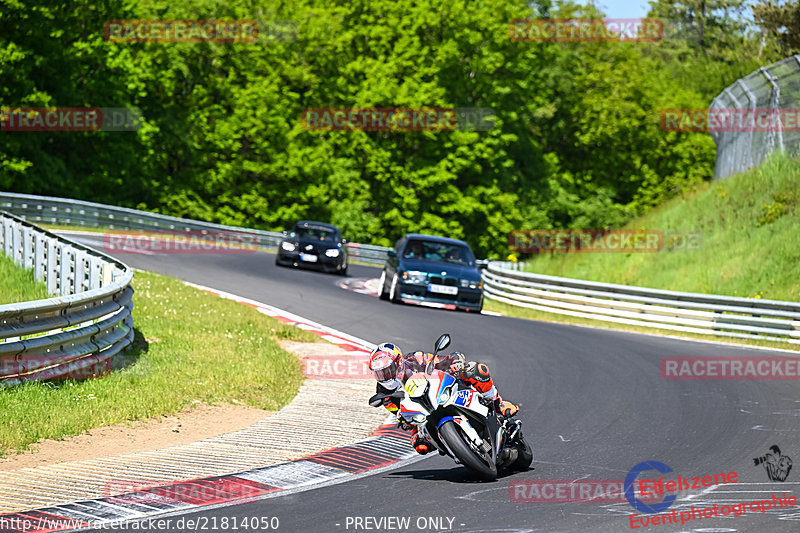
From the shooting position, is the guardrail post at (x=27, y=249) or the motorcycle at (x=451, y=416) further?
the guardrail post at (x=27, y=249)

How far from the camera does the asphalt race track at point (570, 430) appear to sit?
6.73 meters

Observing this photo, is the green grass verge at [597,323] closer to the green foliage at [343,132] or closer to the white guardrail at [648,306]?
the white guardrail at [648,306]

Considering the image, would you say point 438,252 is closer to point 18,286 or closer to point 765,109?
point 18,286

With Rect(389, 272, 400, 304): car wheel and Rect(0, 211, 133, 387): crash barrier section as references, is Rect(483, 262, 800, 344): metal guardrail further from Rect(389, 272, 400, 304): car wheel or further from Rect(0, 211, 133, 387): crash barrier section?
Rect(0, 211, 133, 387): crash barrier section

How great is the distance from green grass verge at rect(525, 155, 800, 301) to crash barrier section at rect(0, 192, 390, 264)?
1124cm

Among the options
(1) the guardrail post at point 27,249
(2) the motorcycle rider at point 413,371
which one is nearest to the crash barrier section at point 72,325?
(1) the guardrail post at point 27,249

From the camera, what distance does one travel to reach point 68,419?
939cm

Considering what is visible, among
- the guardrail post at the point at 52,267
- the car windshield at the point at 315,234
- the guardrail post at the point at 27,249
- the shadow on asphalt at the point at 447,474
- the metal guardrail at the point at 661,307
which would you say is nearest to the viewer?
the shadow on asphalt at the point at 447,474

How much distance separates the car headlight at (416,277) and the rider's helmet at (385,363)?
14.8m

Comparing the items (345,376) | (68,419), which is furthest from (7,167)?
(68,419)

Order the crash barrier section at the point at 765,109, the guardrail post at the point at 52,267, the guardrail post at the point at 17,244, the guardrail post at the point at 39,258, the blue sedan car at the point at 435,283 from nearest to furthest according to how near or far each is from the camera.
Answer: the guardrail post at the point at 52,267 → the guardrail post at the point at 39,258 → the guardrail post at the point at 17,244 → the blue sedan car at the point at 435,283 → the crash barrier section at the point at 765,109

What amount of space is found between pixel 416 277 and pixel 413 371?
14.6 m

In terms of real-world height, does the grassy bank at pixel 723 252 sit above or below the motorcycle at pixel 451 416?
above

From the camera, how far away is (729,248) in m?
27.0
